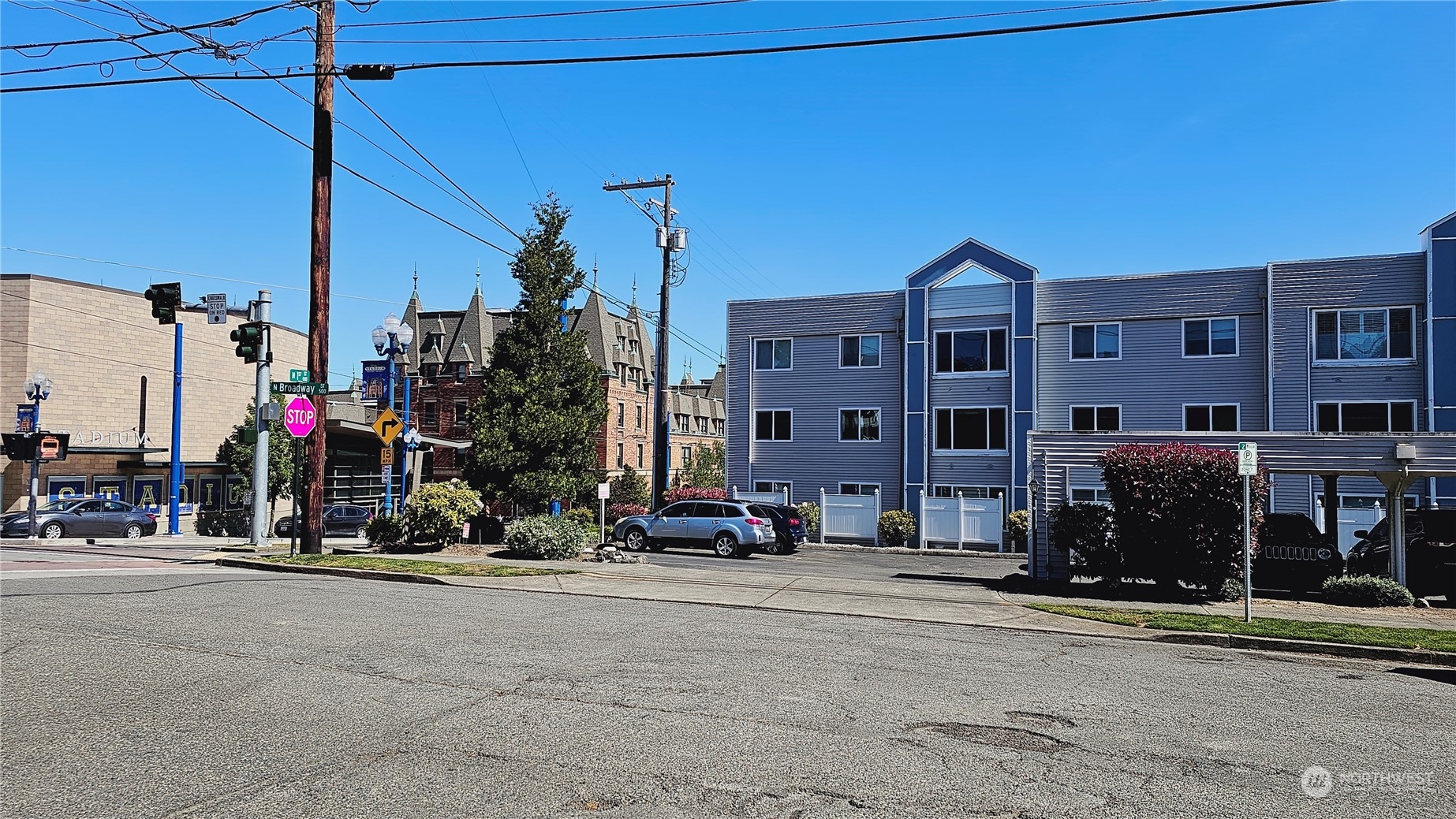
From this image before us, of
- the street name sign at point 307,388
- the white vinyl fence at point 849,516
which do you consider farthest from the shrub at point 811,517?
the street name sign at point 307,388

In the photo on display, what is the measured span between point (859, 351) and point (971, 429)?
5.46m

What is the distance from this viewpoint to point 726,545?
87.6 feet

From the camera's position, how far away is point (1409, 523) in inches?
733

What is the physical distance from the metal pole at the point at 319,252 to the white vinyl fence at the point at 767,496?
19.6 m

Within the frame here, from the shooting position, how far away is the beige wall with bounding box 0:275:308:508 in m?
37.3

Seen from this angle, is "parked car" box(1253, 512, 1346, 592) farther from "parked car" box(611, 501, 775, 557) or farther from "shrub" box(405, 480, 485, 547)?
"shrub" box(405, 480, 485, 547)

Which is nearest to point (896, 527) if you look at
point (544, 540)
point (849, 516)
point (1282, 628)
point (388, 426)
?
point (849, 516)

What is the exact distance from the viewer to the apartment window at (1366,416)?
3050cm

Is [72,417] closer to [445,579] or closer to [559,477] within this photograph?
[559,477]

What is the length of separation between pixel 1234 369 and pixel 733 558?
1937 cm

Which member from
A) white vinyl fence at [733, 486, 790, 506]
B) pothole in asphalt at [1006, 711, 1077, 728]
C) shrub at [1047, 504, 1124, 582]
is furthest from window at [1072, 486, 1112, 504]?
pothole in asphalt at [1006, 711, 1077, 728]

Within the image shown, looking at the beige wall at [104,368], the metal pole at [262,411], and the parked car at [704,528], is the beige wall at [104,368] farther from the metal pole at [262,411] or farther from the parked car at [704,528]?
the parked car at [704,528]

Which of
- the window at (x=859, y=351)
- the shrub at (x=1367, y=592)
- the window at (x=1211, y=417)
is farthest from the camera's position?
the window at (x=859, y=351)

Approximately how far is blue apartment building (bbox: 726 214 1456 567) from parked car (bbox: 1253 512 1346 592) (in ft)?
33.2
